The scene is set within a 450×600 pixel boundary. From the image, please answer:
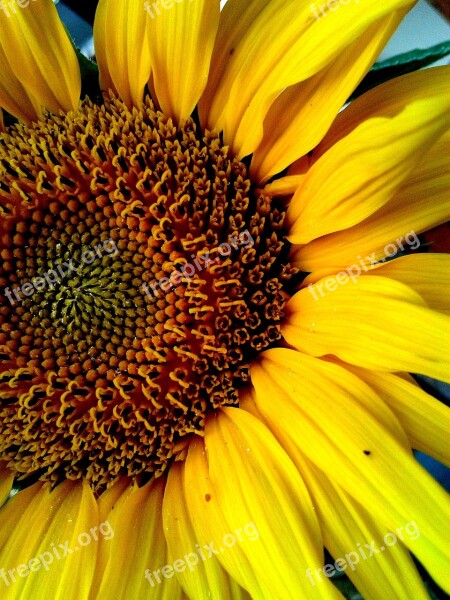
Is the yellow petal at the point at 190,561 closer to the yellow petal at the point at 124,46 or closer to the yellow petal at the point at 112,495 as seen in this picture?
the yellow petal at the point at 112,495

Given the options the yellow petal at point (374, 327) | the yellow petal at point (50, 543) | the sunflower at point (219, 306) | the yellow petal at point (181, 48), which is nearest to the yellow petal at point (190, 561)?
the sunflower at point (219, 306)

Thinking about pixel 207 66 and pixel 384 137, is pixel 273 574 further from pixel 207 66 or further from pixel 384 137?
pixel 207 66

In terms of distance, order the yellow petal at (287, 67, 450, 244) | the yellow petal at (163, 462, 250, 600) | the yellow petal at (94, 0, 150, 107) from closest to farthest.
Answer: the yellow petal at (287, 67, 450, 244), the yellow petal at (163, 462, 250, 600), the yellow petal at (94, 0, 150, 107)

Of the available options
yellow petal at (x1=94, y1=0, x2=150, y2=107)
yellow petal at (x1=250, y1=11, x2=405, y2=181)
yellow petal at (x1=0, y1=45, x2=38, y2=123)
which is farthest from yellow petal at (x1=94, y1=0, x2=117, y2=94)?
yellow petal at (x1=250, y1=11, x2=405, y2=181)

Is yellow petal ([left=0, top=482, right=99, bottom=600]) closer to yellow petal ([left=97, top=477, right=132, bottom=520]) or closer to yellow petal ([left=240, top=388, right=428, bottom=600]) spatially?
yellow petal ([left=97, top=477, right=132, bottom=520])

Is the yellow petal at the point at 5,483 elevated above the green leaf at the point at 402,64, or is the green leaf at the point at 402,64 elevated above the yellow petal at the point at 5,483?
the green leaf at the point at 402,64

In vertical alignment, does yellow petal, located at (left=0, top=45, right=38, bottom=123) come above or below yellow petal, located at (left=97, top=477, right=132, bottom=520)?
above

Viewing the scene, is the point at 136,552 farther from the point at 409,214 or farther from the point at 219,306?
the point at 409,214

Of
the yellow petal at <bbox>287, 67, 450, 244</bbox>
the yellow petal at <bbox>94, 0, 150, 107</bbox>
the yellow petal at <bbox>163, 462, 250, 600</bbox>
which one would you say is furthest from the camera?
the yellow petal at <bbox>94, 0, 150, 107</bbox>
